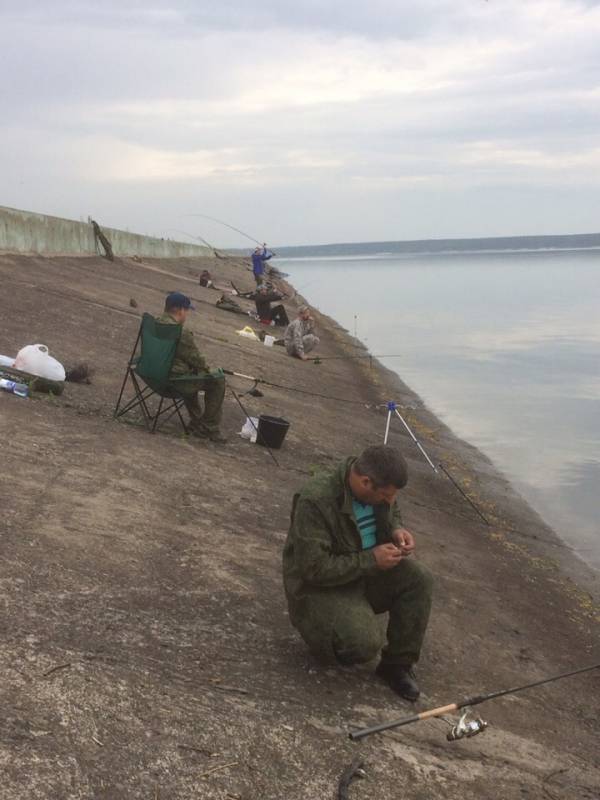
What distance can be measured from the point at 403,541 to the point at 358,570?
0.93 feet

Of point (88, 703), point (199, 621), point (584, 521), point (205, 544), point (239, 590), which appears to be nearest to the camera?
point (88, 703)

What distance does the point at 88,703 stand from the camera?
148 inches

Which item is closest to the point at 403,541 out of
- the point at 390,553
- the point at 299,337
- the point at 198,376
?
the point at 390,553

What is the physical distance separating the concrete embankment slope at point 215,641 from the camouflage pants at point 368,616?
0.20m

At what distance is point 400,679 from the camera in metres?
4.67

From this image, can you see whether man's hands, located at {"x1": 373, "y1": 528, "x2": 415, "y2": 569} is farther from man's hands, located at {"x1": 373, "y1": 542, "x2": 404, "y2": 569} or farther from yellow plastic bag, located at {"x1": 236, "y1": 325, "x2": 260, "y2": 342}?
yellow plastic bag, located at {"x1": 236, "y1": 325, "x2": 260, "y2": 342}

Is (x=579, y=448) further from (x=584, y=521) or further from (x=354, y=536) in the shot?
(x=354, y=536)

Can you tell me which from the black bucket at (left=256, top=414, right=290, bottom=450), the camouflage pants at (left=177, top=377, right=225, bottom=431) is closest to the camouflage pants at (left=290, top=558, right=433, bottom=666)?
the camouflage pants at (left=177, top=377, right=225, bottom=431)

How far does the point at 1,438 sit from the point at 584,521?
775 centimetres

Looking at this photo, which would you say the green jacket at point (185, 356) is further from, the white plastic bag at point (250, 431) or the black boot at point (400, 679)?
the black boot at point (400, 679)

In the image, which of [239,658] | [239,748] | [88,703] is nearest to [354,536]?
[239,658]

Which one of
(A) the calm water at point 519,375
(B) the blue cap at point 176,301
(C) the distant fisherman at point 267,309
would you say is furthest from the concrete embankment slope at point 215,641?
(C) the distant fisherman at point 267,309

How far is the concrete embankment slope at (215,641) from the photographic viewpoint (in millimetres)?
3623

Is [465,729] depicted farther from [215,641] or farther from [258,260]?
[258,260]
